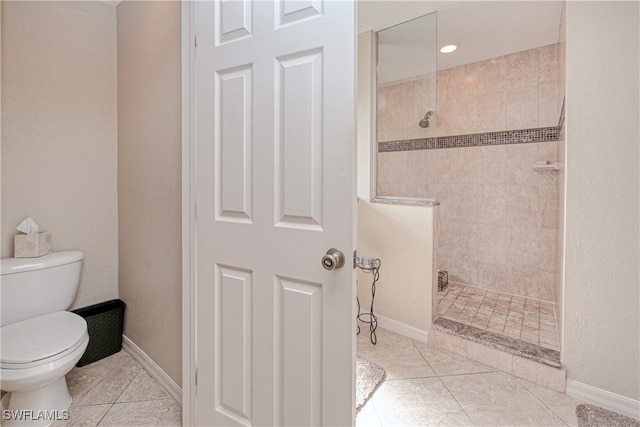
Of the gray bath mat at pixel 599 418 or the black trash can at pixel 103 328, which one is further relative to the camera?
the black trash can at pixel 103 328

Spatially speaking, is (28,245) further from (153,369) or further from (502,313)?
(502,313)

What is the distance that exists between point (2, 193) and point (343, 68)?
202 centimetres

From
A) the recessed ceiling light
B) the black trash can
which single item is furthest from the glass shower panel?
the black trash can

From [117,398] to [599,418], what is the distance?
243cm

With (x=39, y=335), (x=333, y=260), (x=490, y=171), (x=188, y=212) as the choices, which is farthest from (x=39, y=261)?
(x=490, y=171)

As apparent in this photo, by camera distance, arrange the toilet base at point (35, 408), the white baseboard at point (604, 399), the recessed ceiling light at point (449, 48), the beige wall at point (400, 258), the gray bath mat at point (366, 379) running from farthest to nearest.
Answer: the recessed ceiling light at point (449, 48)
the beige wall at point (400, 258)
the gray bath mat at point (366, 379)
the white baseboard at point (604, 399)
the toilet base at point (35, 408)

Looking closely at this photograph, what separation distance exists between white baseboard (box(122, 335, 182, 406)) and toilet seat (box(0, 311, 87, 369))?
43cm

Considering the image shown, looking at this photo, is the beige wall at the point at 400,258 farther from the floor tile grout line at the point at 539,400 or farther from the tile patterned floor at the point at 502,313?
the floor tile grout line at the point at 539,400

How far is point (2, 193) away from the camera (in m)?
1.81

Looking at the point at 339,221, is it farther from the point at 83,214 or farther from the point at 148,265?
the point at 83,214

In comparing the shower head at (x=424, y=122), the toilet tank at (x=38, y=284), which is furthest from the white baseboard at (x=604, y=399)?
the toilet tank at (x=38, y=284)

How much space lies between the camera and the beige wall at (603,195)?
155 cm

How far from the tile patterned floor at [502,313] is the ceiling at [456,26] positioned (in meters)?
1.87

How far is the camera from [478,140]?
10.5 ft
